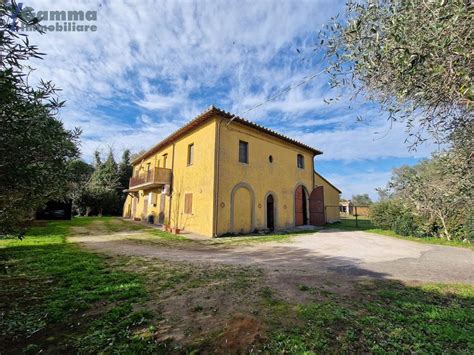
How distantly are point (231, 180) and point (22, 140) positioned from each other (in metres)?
10.1

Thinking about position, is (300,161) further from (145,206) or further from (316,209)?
(145,206)

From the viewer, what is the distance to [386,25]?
9.71 feet

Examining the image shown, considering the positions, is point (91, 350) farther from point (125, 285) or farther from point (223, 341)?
point (125, 285)

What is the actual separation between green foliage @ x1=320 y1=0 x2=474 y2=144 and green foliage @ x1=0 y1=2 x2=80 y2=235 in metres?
4.13

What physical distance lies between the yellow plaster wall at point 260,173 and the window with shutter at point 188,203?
250 cm

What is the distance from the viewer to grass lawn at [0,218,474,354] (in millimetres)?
2592

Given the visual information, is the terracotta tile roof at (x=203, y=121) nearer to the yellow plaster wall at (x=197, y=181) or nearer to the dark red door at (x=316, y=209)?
the yellow plaster wall at (x=197, y=181)

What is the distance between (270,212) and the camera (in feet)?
49.6

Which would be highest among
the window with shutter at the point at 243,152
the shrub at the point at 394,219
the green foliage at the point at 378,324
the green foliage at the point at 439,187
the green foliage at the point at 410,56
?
the window with shutter at the point at 243,152

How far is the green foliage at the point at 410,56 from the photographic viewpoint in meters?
2.22

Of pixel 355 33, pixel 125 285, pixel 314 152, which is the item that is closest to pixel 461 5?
pixel 355 33

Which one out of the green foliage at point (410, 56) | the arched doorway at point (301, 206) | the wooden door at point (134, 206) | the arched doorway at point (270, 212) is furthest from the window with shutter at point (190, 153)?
the wooden door at point (134, 206)

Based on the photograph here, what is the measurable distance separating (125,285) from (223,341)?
8.47ft

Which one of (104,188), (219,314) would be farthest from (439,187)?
(104,188)
